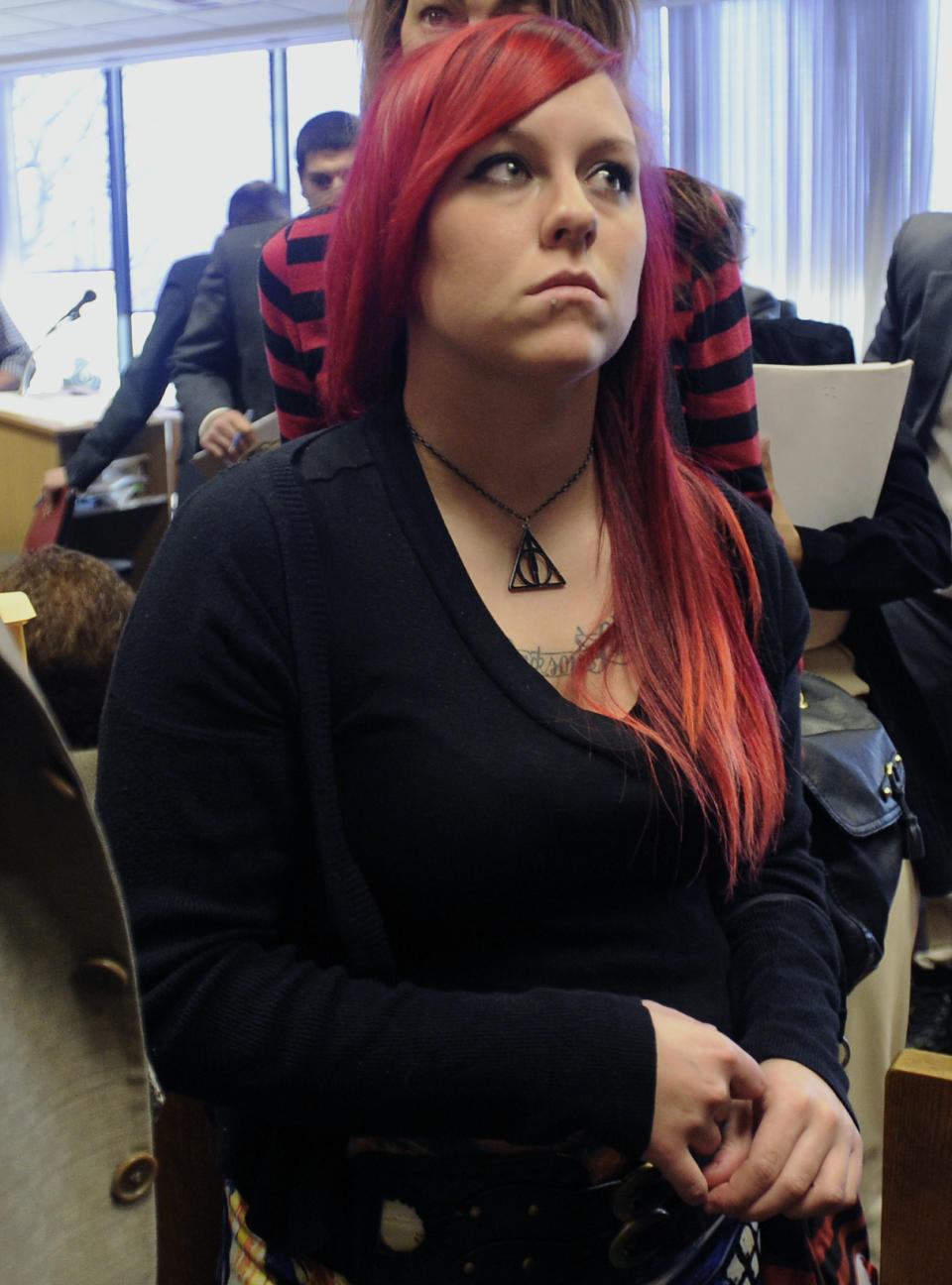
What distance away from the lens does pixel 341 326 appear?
0.94 meters

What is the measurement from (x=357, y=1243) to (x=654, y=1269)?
0.19 m

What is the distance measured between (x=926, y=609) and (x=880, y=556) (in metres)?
0.33

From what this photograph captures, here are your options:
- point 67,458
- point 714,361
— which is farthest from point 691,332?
point 67,458

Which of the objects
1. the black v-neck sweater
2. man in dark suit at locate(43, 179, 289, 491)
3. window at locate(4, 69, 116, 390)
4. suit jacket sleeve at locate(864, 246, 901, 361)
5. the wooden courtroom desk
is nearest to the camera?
the black v-neck sweater

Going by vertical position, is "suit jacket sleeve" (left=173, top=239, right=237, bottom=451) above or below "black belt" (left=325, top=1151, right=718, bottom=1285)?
above

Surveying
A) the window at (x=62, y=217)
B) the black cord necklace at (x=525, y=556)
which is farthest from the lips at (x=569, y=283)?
the window at (x=62, y=217)

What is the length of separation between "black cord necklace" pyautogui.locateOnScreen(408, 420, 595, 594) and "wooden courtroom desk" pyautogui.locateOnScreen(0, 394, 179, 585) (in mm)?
3128

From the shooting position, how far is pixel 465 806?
800 mm

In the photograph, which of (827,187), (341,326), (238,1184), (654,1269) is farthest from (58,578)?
(827,187)

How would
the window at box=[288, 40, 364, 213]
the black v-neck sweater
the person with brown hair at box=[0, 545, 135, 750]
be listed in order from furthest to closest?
1. the window at box=[288, 40, 364, 213]
2. the person with brown hair at box=[0, 545, 135, 750]
3. the black v-neck sweater

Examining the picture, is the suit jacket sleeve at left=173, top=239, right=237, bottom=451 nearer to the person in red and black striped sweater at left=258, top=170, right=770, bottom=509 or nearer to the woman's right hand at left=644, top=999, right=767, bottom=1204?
the person in red and black striped sweater at left=258, top=170, right=770, bottom=509

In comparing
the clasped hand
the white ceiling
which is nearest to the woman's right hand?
the clasped hand

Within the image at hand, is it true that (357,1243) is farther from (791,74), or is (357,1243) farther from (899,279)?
(791,74)

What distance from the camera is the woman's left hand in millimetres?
799
